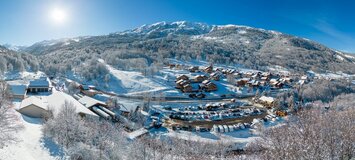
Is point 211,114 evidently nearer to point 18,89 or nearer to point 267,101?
point 267,101

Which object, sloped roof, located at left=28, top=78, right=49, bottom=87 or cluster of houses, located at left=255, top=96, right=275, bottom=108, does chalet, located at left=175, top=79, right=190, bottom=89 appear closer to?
cluster of houses, located at left=255, top=96, right=275, bottom=108

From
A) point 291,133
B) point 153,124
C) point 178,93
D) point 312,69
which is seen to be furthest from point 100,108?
point 312,69

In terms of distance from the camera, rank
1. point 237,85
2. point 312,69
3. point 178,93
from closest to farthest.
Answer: point 178,93, point 237,85, point 312,69

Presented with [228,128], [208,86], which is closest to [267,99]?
[208,86]

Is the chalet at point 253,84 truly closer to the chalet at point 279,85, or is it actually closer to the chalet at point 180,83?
the chalet at point 279,85

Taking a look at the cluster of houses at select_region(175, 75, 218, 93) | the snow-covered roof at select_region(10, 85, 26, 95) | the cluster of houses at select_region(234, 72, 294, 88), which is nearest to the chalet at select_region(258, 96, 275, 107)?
the cluster of houses at select_region(175, 75, 218, 93)

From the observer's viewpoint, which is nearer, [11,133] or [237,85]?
[11,133]

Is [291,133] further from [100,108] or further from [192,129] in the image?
[100,108]

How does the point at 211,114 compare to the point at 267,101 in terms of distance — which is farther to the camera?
the point at 267,101
